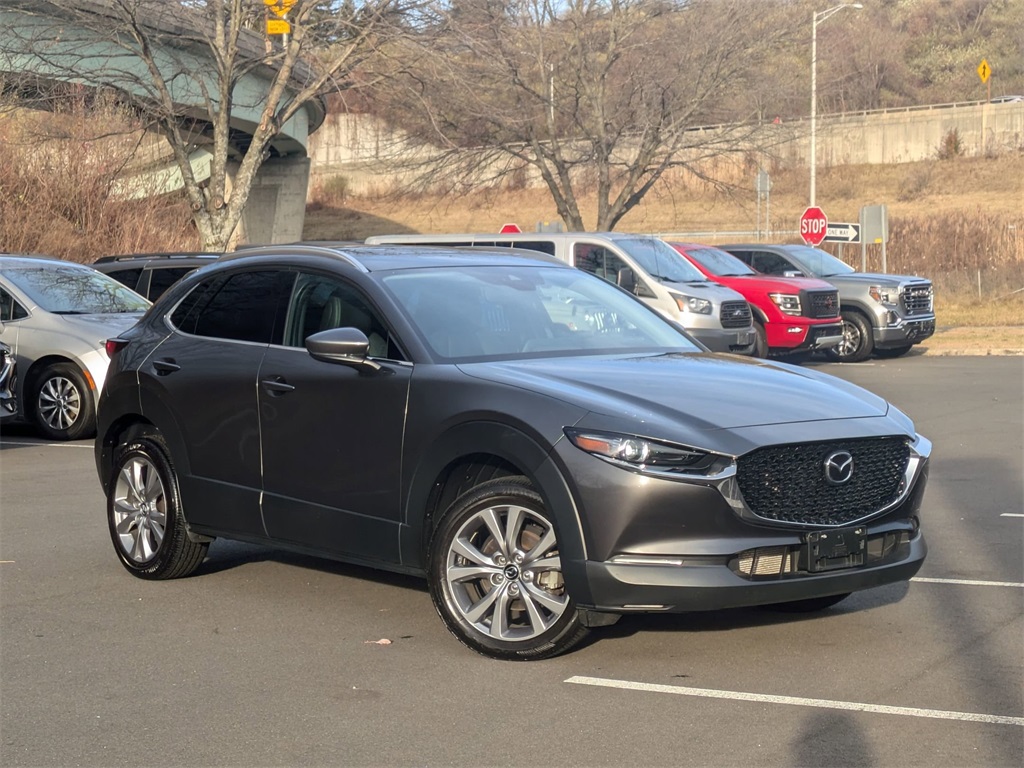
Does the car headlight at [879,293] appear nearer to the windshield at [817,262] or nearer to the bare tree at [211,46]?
the windshield at [817,262]

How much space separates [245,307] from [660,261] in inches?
520

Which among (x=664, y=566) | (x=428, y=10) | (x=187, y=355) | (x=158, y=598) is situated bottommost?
(x=158, y=598)

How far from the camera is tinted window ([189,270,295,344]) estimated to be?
23.5ft

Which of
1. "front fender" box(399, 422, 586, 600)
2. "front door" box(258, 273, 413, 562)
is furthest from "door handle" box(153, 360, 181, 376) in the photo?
"front fender" box(399, 422, 586, 600)

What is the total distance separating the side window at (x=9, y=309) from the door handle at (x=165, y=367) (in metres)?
7.38

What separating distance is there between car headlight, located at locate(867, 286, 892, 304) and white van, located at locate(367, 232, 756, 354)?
4764mm

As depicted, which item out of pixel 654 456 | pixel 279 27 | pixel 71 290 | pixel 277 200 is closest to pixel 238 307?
pixel 654 456

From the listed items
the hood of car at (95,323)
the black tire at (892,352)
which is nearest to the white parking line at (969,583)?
the hood of car at (95,323)

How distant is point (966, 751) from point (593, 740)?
4.11 ft

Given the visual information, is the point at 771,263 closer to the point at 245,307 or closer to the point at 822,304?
the point at 822,304

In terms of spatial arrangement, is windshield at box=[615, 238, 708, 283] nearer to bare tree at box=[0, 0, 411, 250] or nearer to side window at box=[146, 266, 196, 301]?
side window at box=[146, 266, 196, 301]

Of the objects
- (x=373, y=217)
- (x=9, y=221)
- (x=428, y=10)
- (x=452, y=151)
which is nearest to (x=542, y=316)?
(x=428, y=10)

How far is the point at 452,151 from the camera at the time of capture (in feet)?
116

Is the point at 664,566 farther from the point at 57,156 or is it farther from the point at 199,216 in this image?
the point at 57,156
